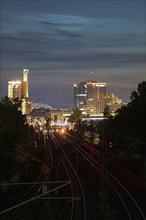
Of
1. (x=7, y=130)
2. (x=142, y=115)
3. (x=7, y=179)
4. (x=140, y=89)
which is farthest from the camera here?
(x=140, y=89)

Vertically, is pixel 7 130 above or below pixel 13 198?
above

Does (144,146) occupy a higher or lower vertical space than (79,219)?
higher

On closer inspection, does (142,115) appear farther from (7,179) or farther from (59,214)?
(59,214)

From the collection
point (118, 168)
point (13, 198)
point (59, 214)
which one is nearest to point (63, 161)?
point (118, 168)

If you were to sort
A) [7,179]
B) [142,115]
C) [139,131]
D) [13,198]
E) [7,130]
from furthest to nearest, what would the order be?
[142,115] → [139,131] → [7,130] → [7,179] → [13,198]

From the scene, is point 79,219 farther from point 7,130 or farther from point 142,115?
point 142,115

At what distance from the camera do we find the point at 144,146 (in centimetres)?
4191

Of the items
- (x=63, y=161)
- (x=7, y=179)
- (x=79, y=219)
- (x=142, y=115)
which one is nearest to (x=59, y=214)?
(x=79, y=219)

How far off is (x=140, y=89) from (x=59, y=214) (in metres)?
39.0

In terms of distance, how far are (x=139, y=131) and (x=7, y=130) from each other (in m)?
11.9

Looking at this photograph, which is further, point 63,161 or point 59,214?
point 63,161

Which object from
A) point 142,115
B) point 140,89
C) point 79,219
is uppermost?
point 140,89

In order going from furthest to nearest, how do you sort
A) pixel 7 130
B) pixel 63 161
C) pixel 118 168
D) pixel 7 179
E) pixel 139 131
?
pixel 63 161 < pixel 118 168 < pixel 139 131 < pixel 7 130 < pixel 7 179

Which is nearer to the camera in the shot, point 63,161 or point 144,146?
point 144,146
